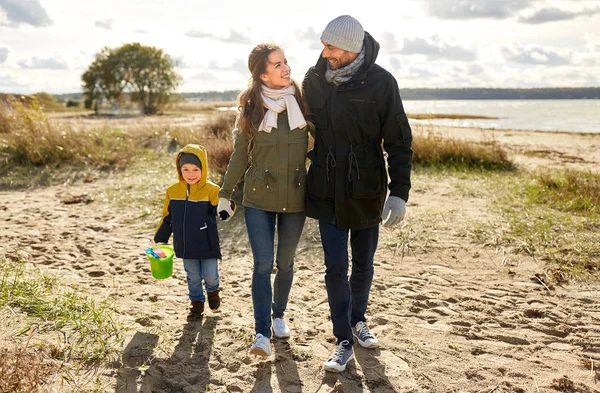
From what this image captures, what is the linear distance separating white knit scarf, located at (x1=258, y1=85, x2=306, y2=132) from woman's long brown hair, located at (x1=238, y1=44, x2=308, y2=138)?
0.06 m

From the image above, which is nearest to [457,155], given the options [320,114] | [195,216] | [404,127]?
[195,216]

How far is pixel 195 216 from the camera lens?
150 inches

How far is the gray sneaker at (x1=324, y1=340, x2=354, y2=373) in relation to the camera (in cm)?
319

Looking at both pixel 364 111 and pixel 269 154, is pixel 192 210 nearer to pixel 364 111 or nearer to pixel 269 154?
pixel 269 154

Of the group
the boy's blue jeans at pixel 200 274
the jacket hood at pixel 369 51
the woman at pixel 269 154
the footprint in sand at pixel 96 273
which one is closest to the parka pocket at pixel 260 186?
the woman at pixel 269 154

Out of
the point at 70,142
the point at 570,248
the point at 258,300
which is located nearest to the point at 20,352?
the point at 258,300

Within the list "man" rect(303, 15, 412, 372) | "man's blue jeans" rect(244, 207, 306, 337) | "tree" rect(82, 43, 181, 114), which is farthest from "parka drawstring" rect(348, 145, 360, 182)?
"tree" rect(82, 43, 181, 114)

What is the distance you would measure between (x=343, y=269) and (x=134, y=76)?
37861 millimetres

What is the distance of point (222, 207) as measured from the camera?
131 inches

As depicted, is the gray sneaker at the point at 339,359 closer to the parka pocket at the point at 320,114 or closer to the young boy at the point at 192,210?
the young boy at the point at 192,210

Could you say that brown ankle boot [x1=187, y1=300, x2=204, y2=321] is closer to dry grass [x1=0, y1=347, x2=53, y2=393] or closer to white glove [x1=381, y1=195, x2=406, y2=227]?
dry grass [x1=0, y1=347, x2=53, y2=393]

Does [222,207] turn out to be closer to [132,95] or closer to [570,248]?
[570,248]

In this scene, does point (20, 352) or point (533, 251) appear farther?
point (533, 251)

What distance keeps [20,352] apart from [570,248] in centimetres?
512
